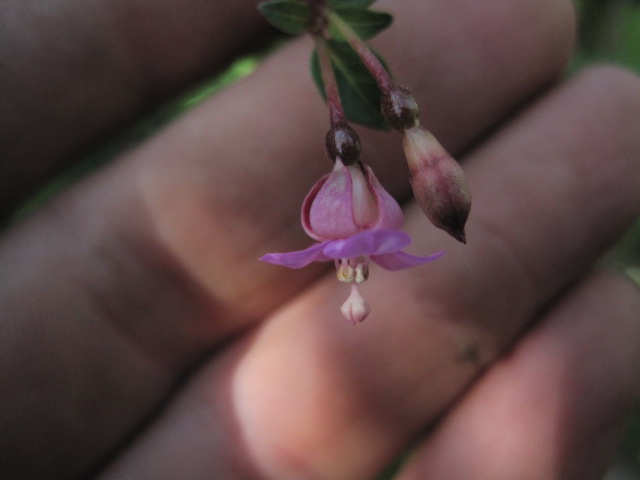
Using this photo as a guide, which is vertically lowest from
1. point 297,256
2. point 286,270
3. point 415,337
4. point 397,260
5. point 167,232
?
point 415,337

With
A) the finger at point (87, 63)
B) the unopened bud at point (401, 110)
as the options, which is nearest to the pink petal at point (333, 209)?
the unopened bud at point (401, 110)

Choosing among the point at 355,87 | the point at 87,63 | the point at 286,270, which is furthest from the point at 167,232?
the point at 355,87

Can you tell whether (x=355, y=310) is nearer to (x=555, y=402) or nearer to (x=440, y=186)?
(x=440, y=186)

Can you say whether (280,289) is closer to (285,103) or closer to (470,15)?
(285,103)

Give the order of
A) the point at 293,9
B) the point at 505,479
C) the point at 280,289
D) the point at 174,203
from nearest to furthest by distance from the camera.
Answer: the point at 293,9
the point at 505,479
the point at 174,203
the point at 280,289

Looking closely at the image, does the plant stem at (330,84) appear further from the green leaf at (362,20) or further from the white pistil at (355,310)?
the white pistil at (355,310)

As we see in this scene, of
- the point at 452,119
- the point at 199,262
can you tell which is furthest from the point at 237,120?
the point at 452,119
